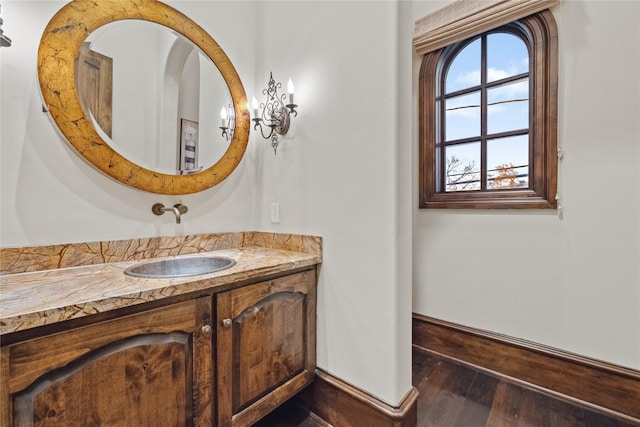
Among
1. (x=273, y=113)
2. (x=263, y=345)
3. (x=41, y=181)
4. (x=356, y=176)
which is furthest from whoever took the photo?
(x=273, y=113)

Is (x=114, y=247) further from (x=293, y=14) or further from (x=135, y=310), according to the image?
(x=293, y=14)

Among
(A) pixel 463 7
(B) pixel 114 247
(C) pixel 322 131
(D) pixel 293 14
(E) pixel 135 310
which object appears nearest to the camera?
(E) pixel 135 310

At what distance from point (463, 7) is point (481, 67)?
395 mm

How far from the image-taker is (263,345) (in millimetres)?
1178

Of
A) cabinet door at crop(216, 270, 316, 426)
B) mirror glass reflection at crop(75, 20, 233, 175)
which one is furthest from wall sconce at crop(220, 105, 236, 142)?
cabinet door at crop(216, 270, 316, 426)

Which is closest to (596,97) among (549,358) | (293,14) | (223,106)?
(549,358)

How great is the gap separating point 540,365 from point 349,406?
3.89ft

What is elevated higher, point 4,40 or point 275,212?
point 4,40

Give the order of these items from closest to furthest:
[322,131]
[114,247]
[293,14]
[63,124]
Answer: [63,124] → [114,247] → [322,131] → [293,14]

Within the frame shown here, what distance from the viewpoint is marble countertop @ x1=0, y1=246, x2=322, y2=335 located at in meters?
0.67

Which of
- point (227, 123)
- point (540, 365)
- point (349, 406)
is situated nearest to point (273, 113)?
point (227, 123)

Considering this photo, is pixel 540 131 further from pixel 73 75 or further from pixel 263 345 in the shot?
pixel 73 75

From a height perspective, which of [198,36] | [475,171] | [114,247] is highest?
[198,36]

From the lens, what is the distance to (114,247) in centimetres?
123
